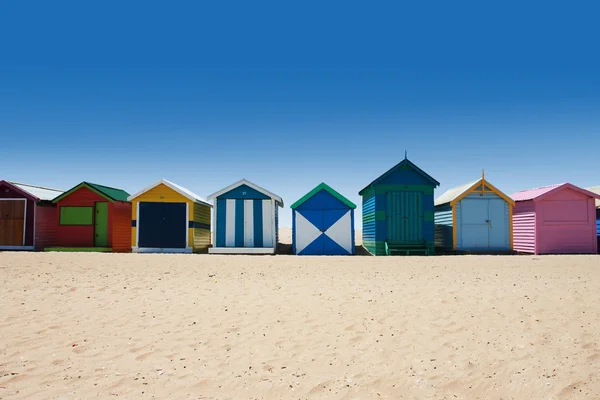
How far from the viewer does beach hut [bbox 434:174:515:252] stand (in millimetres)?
19672

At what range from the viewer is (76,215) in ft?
68.2

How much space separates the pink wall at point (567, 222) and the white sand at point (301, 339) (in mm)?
11435

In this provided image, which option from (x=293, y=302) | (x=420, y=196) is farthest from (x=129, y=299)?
(x=420, y=196)

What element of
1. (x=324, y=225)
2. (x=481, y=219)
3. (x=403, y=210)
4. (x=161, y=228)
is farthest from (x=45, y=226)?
(x=481, y=219)

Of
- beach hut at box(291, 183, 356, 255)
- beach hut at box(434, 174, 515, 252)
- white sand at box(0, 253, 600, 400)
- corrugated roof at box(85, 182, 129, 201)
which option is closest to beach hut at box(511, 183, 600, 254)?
beach hut at box(434, 174, 515, 252)

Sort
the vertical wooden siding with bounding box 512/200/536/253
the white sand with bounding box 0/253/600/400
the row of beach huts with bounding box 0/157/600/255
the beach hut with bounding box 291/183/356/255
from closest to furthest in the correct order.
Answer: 1. the white sand with bounding box 0/253/600/400
2. the row of beach huts with bounding box 0/157/600/255
3. the beach hut with bounding box 291/183/356/255
4. the vertical wooden siding with bounding box 512/200/536/253

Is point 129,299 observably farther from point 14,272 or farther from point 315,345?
point 14,272

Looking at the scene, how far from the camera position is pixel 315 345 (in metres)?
5.53

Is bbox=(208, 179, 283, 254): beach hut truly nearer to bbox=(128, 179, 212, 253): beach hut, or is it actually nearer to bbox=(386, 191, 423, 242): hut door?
bbox=(128, 179, 212, 253): beach hut

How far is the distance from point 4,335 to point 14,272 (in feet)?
22.6

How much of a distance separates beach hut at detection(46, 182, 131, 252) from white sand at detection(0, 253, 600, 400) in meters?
11.0

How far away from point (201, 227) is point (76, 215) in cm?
616

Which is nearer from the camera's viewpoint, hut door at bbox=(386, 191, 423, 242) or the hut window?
hut door at bbox=(386, 191, 423, 242)

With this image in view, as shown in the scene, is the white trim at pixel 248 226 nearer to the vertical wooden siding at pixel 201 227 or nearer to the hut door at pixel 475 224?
the vertical wooden siding at pixel 201 227
